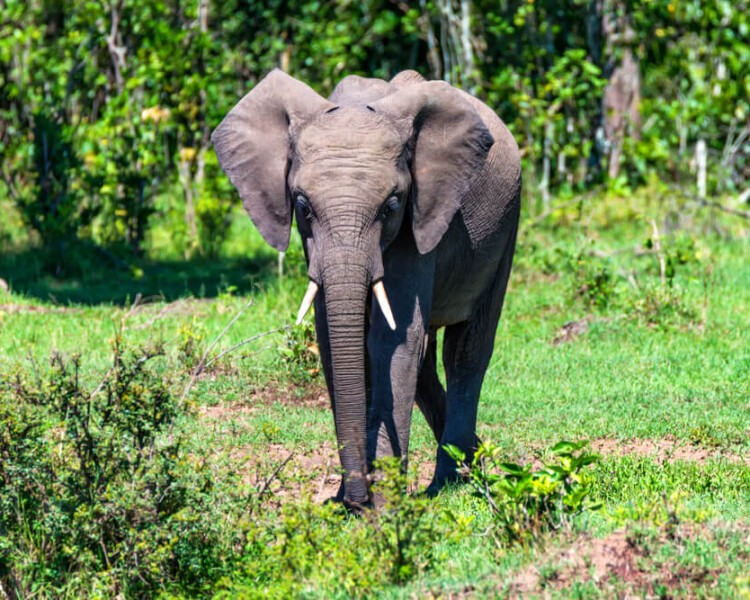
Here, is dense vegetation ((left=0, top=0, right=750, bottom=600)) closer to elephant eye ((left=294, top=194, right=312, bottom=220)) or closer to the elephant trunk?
the elephant trunk

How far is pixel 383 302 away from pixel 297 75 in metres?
11.2

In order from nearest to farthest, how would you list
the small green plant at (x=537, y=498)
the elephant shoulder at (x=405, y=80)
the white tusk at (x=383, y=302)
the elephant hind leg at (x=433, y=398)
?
the small green plant at (x=537, y=498) < the white tusk at (x=383, y=302) < the elephant shoulder at (x=405, y=80) < the elephant hind leg at (x=433, y=398)

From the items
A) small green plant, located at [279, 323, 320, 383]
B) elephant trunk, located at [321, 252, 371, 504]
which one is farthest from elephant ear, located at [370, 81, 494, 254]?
small green plant, located at [279, 323, 320, 383]

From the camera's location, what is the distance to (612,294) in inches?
400

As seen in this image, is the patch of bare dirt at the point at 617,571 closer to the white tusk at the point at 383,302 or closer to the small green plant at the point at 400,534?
the small green plant at the point at 400,534

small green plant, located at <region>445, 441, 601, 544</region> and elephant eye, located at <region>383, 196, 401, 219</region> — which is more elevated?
elephant eye, located at <region>383, 196, 401, 219</region>

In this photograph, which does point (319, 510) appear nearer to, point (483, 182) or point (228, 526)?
point (228, 526)

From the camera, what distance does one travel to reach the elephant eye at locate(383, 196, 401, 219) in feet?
16.1

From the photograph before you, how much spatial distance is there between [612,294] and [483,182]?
457 centimetres

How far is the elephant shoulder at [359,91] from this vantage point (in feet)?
17.1

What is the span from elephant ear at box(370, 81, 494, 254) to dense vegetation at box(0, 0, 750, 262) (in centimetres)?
713

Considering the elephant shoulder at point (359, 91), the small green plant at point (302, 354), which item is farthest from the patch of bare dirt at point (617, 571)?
the small green plant at point (302, 354)

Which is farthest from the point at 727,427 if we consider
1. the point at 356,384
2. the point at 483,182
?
the point at 356,384

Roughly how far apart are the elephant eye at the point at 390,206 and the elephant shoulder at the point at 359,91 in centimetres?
51
